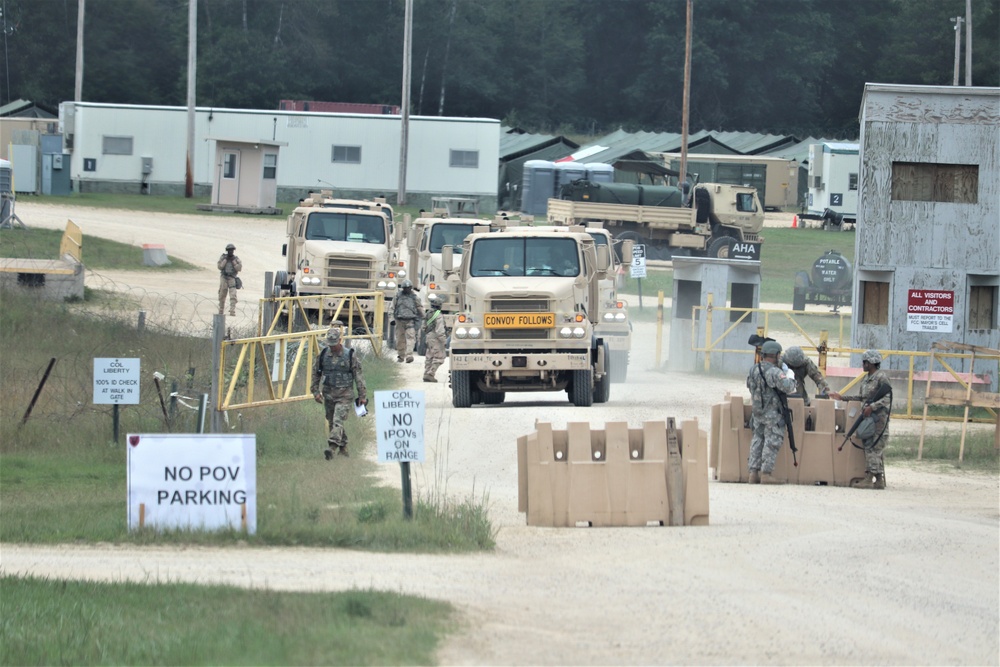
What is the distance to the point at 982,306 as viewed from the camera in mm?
23312

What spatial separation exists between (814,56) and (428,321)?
73623 mm

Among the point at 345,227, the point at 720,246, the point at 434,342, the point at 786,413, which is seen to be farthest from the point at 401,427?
the point at 720,246

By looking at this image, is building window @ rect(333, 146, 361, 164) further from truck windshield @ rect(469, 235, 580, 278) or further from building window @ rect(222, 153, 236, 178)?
truck windshield @ rect(469, 235, 580, 278)

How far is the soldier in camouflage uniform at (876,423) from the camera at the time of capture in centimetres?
1504

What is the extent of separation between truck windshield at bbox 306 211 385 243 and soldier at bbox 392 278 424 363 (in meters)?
3.49

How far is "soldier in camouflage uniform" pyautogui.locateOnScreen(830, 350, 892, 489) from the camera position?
49.3 ft

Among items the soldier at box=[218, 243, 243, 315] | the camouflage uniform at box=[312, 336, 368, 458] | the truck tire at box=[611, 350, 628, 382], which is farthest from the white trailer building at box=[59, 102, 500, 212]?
the camouflage uniform at box=[312, 336, 368, 458]

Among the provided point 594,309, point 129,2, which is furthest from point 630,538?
point 129,2

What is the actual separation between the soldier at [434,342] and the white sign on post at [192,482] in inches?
438

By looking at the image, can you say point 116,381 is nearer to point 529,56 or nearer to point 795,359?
point 795,359

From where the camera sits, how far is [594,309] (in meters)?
19.9

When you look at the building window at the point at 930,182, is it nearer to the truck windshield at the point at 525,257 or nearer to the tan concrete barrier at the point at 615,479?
the truck windshield at the point at 525,257

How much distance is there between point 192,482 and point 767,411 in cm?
630

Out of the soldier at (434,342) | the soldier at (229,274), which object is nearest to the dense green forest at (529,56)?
the soldier at (229,274)
